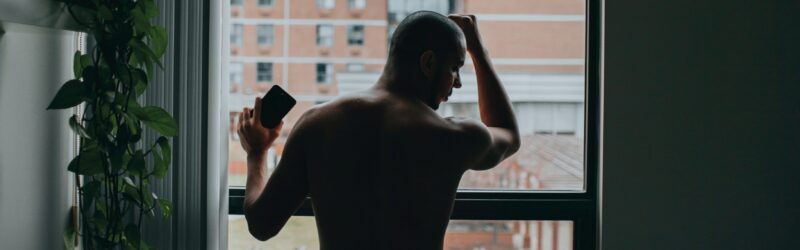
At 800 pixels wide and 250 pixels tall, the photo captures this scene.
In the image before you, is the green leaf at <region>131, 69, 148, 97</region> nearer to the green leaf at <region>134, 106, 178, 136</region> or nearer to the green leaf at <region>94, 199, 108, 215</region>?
the green leaf at <region>134, 106, 178, 136</region>

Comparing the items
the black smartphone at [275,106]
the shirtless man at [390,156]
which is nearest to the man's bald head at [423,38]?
the shirtless man at [390,156]

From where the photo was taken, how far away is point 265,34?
242 centimetres

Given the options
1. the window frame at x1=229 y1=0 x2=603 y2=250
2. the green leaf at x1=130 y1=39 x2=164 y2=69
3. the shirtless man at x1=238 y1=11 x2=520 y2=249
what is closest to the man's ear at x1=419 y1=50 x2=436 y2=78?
the shirtless man at x1=238 y1=11 x2=520 y2=249

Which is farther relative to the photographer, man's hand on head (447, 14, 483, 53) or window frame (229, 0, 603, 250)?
window frame (229, 0, 603, 250)

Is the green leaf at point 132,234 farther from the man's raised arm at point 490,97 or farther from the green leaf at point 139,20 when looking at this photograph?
the man's raised arm at point 490,97

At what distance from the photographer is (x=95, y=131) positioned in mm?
1827

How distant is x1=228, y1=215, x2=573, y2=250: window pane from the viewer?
2.43 m

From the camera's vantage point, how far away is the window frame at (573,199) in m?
2.37

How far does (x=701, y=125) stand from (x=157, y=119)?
152 cm

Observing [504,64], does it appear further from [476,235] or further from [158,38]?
[158,38]

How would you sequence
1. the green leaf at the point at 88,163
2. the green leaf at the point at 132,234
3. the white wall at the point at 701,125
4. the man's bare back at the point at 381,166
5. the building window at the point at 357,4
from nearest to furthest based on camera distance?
the man's bare back at the point at 381,166, the green leaf at the point at 88,163, the green leaf at the point at 132,234, the white wall at the point at 701,125, the building window at the point at 357,4

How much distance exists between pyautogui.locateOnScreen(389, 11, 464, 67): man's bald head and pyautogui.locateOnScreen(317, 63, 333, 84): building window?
70 centimetres

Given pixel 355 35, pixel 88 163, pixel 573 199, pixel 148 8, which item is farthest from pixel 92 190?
pixel 573 199

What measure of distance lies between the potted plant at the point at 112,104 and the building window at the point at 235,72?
19.6 inches
